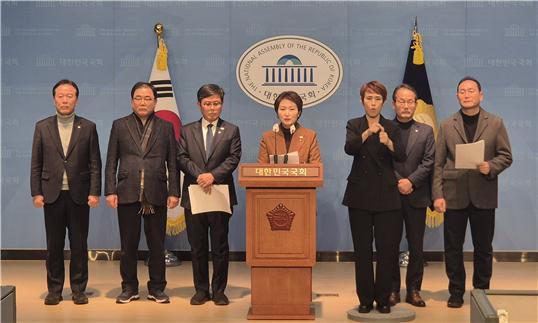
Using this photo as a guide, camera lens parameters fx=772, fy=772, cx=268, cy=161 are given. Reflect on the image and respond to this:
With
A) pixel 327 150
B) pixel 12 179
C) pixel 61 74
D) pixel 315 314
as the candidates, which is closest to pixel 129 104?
pixel 61 74

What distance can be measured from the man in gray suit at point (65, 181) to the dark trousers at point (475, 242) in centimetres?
241

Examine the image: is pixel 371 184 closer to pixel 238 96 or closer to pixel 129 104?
pixel 238 96

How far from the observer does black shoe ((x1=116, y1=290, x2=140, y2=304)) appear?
209 inches

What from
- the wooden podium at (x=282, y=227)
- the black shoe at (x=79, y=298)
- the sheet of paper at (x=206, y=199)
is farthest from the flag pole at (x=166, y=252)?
the wooden podium at (x=282, y=227)

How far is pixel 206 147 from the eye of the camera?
5.29 m

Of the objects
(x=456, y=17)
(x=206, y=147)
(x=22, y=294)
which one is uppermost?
(x=456, y=17)

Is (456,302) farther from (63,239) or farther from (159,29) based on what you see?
(159,29)

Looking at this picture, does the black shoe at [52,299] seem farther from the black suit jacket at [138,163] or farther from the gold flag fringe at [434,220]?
the gold flag fringe at [434,220]

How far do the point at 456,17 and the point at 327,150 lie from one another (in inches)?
66.3

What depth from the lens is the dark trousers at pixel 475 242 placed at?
16.7 ft

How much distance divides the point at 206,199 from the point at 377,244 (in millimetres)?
1187

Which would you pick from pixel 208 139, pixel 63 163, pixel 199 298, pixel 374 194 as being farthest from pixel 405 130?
pixel 63 163

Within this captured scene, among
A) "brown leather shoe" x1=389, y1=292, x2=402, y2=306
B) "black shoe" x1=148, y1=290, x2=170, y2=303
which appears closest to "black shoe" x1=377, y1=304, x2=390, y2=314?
"brown leather shoe" x1=389, y1=292, x2=402, y2=306

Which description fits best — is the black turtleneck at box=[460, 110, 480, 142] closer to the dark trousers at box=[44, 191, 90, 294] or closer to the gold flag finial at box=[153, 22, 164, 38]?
the dark trousers at box=[44, 191, 90, 294]
